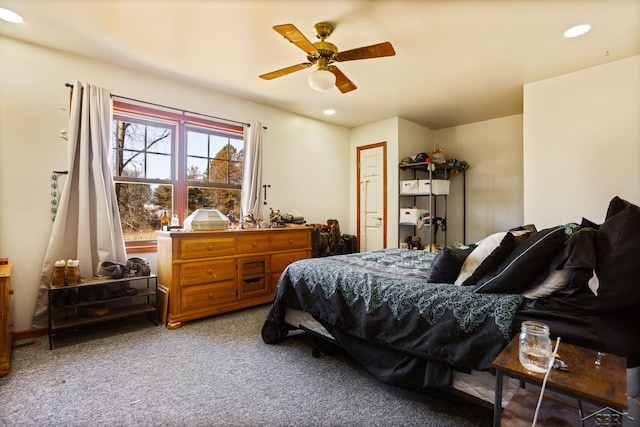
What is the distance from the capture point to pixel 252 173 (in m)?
3.96

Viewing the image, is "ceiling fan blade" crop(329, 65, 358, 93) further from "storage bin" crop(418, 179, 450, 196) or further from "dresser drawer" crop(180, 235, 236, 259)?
"storage bin" crop(418, 179, 450, 196)

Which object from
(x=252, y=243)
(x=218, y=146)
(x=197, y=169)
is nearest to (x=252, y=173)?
(x=218, y=146)

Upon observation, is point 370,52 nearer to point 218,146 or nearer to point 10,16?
point 218,146

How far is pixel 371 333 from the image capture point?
1841 mm

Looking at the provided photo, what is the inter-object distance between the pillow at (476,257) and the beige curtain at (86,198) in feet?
10.3

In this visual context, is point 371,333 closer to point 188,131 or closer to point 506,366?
point 506,366

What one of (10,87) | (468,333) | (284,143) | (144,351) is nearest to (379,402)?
(468,333)

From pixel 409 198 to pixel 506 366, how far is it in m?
4.24

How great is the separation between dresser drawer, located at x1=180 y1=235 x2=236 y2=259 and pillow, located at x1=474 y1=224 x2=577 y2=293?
254cm

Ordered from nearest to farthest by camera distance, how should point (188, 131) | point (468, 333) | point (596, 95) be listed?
point (468, 333), point (596, 95), point (188, 131)

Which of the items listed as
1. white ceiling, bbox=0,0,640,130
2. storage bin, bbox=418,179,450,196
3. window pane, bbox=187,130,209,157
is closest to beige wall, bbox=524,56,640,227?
white ceiling, bbox=0,0,640,130

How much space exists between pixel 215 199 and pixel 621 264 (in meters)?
3.76

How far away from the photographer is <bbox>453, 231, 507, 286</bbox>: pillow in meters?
1.81

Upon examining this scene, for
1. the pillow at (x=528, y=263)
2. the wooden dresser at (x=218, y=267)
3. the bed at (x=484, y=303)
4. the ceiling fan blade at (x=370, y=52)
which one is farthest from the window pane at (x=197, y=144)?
the pillow at (x=528, y=263)
